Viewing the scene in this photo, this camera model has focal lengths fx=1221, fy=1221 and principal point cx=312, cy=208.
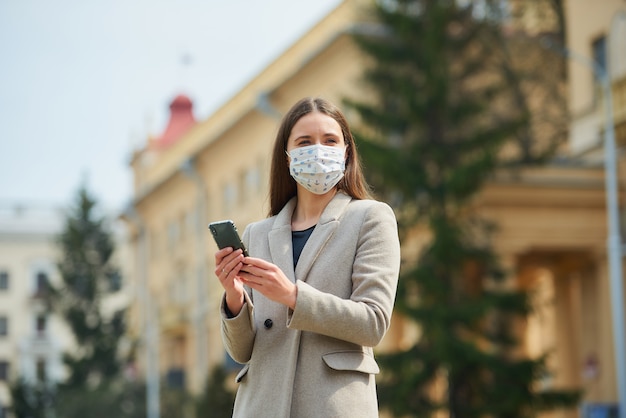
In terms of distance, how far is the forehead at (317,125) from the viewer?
13.5 feet

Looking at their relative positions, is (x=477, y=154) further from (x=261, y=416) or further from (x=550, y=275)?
(x=261, y=416)

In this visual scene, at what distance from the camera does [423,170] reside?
27156 millimetres

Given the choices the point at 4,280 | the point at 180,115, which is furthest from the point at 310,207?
the point at 4,280

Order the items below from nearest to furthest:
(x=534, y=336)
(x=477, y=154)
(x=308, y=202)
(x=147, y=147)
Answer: (x=308, y=202)
(x=477, y=154)
(x=534, y=336)
(x=147, y=147)

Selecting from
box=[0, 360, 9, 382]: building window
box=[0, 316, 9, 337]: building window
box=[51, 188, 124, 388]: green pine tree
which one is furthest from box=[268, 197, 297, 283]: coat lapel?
box=[0, 316, 9, 337]: building window

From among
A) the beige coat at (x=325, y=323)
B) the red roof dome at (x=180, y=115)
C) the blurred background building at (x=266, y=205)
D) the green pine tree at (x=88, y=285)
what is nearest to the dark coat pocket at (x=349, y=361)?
the beige coat at (x=325, y=323)

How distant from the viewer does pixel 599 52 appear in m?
30.9

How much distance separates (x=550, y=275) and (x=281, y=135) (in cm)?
3141

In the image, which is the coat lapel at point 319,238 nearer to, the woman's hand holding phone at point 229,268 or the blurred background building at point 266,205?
the woman's hand holding phone at point 229,268

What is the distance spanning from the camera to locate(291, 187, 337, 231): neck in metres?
4.17

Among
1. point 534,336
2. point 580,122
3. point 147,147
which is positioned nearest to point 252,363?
point 580,122

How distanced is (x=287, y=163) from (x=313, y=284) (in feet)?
1.62

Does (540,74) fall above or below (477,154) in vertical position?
above

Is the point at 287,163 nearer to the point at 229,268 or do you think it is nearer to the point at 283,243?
the point at 283,243
